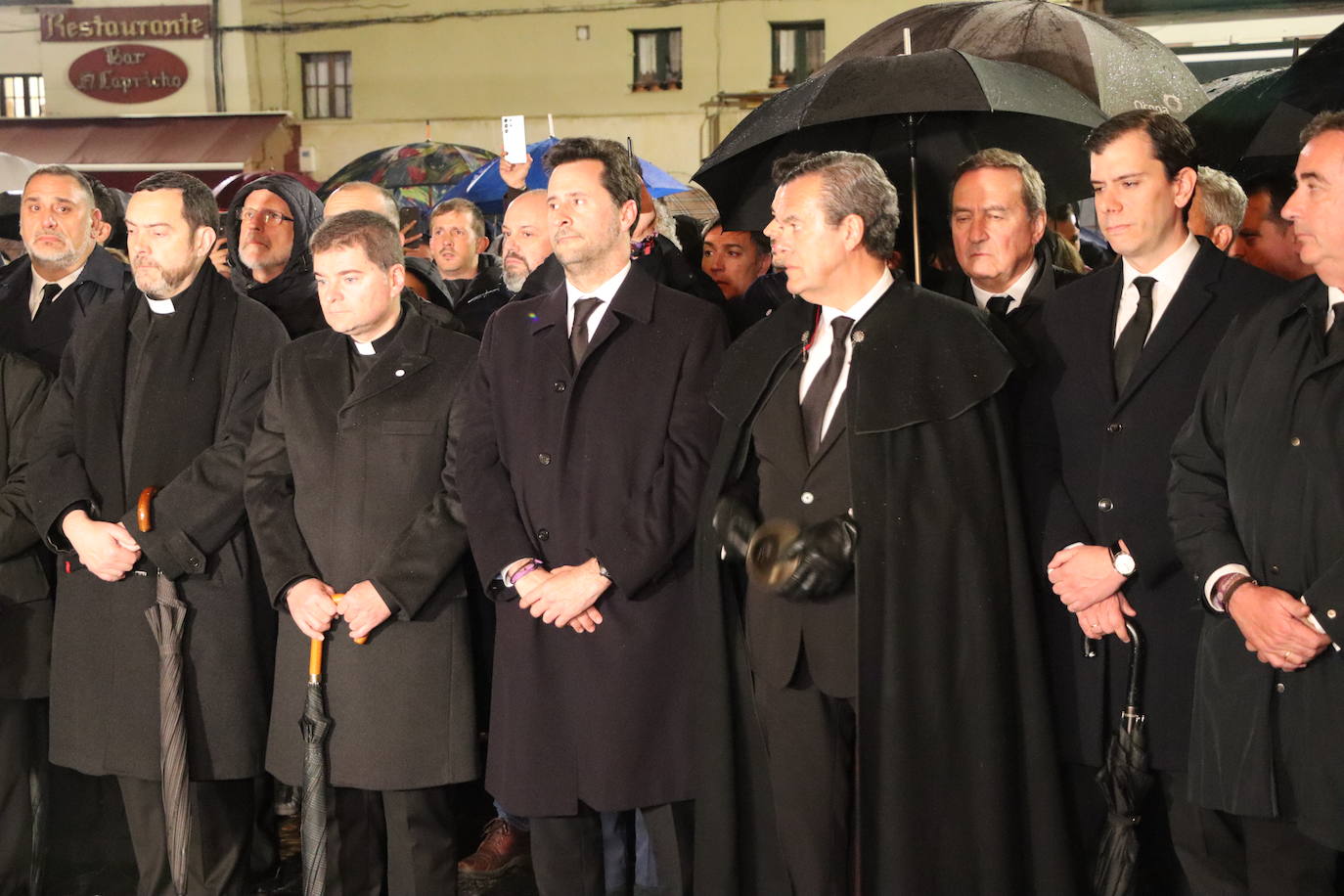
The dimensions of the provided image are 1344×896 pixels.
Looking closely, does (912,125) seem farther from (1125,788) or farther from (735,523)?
(1125,788)

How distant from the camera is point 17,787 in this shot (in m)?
4.71

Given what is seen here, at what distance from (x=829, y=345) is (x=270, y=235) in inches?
101

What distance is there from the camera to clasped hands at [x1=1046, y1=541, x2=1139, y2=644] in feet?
12.0

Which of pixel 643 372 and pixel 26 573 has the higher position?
pixel 643 372

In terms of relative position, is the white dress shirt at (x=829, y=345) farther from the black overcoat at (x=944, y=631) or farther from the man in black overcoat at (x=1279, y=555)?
the man in black overcoat at (x=1279, y=555)

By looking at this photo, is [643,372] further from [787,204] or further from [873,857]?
[873,857]

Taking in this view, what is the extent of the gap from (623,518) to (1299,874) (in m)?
1.85

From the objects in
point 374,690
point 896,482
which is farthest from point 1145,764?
point 374,690

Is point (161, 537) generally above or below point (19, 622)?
above

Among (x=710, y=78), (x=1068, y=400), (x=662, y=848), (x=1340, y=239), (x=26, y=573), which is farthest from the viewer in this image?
(x=710, y=78)

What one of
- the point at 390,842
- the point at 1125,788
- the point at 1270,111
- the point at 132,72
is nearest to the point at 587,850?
the point at 390,842

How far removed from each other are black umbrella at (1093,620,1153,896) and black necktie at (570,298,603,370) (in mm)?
1659

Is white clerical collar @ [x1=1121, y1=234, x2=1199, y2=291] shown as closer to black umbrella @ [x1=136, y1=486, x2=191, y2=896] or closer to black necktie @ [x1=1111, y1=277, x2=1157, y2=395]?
black necktie @ [x1=1111, y1=277, x2=1157, y2=395]

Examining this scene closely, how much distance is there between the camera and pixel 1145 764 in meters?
3.64
